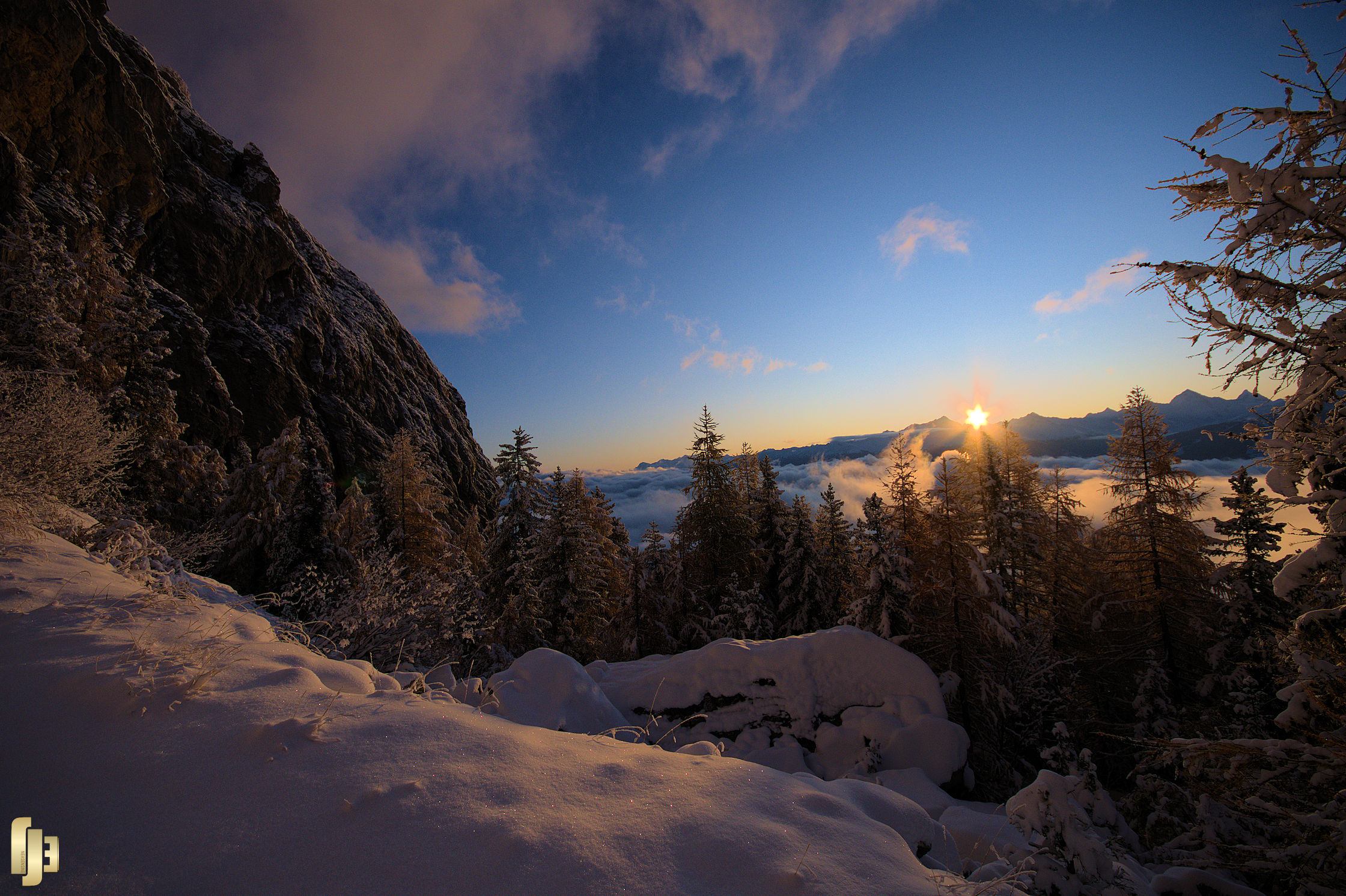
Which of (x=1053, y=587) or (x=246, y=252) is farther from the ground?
(x=246, y=252)

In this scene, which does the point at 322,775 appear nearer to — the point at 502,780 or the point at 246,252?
the point at 502,780

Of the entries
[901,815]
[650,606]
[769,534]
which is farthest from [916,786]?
[769,534]

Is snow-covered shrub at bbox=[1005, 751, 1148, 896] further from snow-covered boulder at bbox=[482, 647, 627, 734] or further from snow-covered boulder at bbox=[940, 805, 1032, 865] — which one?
snow-covered boulder at bbox=[482, 647, 627, 734]

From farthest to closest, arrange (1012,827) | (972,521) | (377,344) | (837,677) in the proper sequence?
(377,344), (972,521), (837,677), (1012,827)

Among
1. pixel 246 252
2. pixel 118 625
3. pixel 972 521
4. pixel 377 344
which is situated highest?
pixel 246 252

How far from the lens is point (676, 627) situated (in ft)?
72.5

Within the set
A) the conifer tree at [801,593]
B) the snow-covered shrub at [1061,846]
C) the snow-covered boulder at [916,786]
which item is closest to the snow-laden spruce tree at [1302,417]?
the snow-covered shrub at [1061,846]

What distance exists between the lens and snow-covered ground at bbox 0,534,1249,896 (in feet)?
6.79

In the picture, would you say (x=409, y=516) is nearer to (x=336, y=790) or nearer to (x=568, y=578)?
(x=568, y=578)

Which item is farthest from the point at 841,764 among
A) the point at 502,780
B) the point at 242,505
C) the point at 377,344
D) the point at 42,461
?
the point at 377,344

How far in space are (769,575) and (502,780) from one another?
21610 millimetres

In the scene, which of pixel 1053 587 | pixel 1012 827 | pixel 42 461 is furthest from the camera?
pixel 1053 587

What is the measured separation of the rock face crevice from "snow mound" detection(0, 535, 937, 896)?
23.5m

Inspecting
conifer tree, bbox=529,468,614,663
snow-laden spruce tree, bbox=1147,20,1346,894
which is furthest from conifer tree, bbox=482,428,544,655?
snow-laden spruce tree, bbox=1147,20,1346,894
